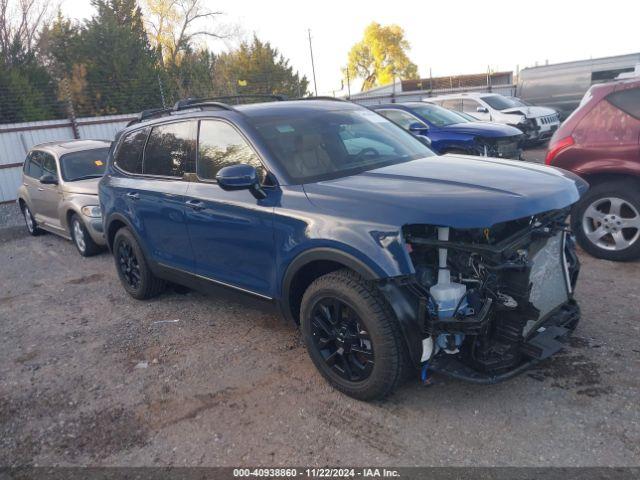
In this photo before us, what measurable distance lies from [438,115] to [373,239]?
8.60 metres

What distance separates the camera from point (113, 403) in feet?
11.7

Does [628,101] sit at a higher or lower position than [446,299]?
higher

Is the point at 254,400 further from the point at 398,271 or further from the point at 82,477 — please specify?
the point at 398,271

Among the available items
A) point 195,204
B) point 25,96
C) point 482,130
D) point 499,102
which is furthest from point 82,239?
point 499,102

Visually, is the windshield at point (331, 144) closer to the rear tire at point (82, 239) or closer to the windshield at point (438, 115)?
the rear tire at point (82, 239)

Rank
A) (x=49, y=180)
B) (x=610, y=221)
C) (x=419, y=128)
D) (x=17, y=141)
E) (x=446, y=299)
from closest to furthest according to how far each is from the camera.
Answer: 1. (x=446, y=299)
2. (x=610, y=221)
3. (x=49, y=180)
4. (x=419, y=128)
5. (x=17, y=141)

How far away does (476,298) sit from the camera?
290 cm

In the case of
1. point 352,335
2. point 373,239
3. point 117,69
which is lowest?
point 352,335

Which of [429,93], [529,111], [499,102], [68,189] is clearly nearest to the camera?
[68,189]

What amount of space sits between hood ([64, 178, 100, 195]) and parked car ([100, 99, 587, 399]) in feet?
11.4

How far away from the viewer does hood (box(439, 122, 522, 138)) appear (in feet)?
30.4

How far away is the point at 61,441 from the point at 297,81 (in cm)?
2599

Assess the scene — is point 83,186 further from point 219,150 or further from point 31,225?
point 219,150

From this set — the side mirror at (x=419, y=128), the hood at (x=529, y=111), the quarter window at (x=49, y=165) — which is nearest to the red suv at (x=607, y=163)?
the side mirror at (x=419, y=128)
